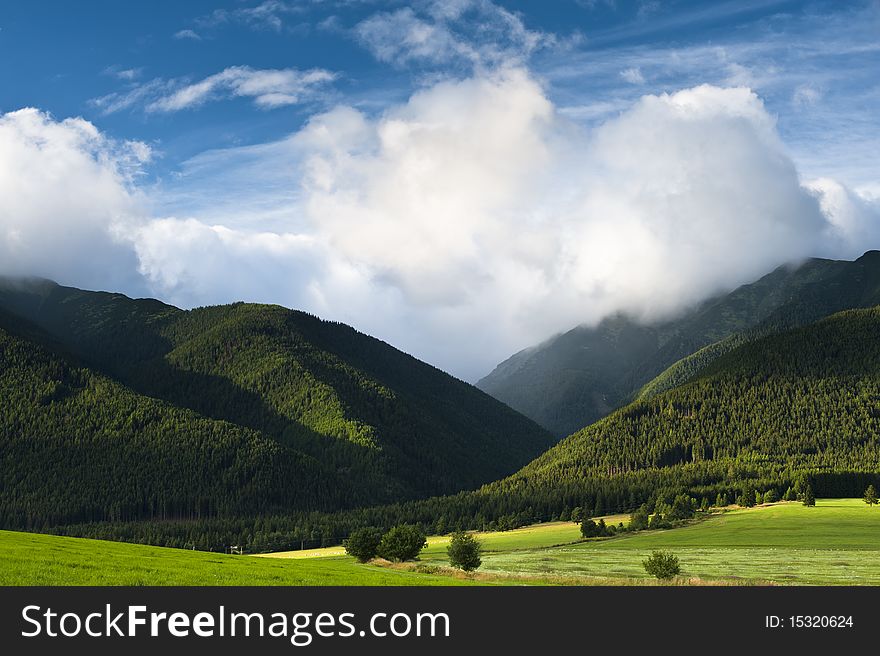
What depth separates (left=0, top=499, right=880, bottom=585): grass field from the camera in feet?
167

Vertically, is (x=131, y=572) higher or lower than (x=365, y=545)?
higher

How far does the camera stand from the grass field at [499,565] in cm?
5097

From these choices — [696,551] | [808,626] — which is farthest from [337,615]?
[696,551]

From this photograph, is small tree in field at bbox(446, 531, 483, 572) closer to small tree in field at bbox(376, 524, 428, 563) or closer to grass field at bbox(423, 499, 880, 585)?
grass field at bbox(423, 499, 880, 585)

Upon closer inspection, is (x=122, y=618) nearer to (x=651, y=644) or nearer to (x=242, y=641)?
(x=242, y=641)

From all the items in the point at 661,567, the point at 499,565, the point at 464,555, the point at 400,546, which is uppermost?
the point at 661,567

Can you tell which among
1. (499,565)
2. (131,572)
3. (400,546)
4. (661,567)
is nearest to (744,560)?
(499,565)

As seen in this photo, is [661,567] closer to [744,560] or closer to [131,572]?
[744,560]

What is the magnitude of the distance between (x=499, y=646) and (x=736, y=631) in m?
11.3

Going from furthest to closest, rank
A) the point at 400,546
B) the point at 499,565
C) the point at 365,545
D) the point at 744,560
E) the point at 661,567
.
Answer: the point at 365,545, the point at 499,565, the point at 400,546, the point at 744,560, the point at 661,567

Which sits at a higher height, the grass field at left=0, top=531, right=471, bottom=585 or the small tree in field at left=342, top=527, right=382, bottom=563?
the grass field at left=0, top=531, right=471, bottom=585

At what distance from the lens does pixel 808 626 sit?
124 feet

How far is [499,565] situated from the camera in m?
145

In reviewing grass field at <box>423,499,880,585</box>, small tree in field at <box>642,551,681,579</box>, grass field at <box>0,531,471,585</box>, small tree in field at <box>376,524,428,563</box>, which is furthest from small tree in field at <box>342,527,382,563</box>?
grass field at <box>0,531,471,585</box>
